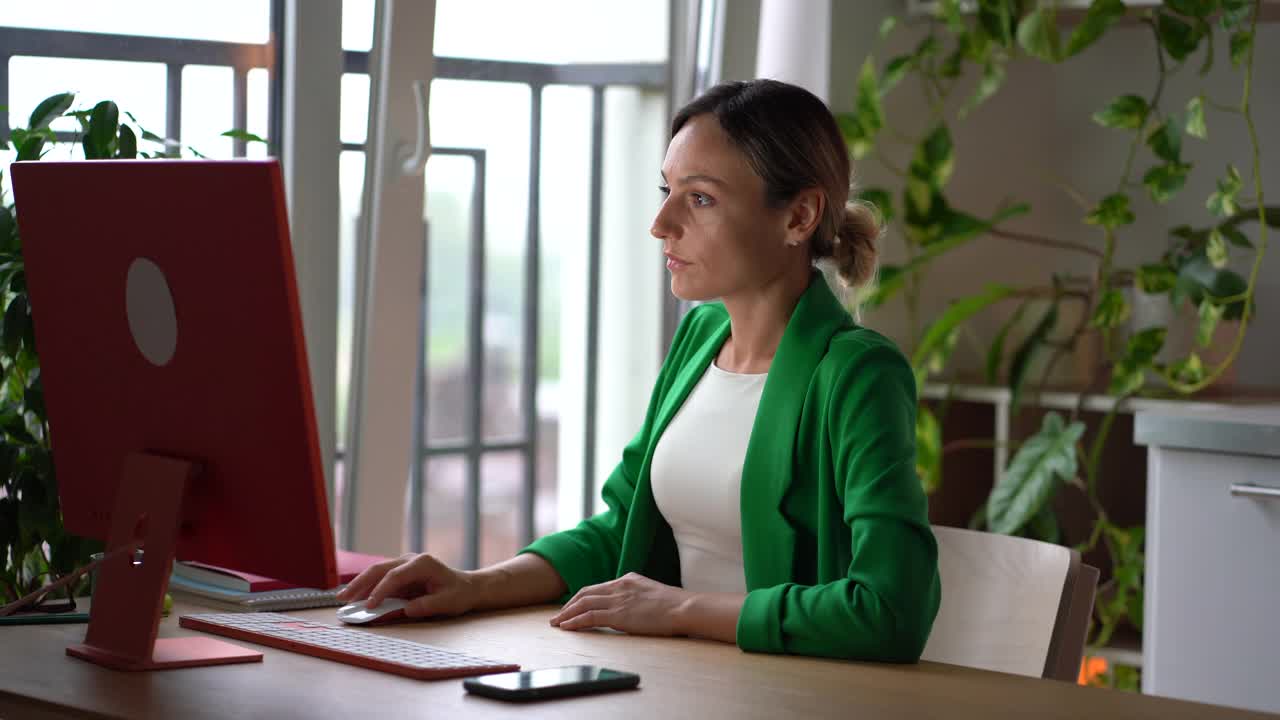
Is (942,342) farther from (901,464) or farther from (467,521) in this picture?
(901,464)

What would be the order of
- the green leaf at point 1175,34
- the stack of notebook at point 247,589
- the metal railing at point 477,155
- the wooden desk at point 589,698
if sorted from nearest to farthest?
the wooden desk at point 589,698
the stack of notebook at point 247,589
the metal railing at point 477,155
the green leaf at point 1175,34

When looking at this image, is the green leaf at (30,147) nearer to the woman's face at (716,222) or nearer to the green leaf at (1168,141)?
the woman's face at (716,222)

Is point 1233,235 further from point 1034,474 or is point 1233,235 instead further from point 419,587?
point 419,587

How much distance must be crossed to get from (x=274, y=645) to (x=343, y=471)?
48.9 inches

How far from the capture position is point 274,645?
153 cm

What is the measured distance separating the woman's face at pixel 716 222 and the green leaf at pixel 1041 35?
4.68 ft

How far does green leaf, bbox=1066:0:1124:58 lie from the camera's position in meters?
3.03

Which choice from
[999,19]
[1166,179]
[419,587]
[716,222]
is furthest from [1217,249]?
[419,587]

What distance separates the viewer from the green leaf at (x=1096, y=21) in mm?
3029

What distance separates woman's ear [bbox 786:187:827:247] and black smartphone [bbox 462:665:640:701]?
0.71 m

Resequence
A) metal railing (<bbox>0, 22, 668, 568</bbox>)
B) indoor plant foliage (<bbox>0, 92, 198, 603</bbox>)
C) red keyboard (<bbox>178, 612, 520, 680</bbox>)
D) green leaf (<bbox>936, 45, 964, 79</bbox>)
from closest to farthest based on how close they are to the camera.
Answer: red keyboard (<bbox>178, 612, 520, 680</bbox>) < indoor plant foliage (<bbox>0, 92, 198, 603</bbox>) < metal railing (<bbox>0, 22, 668, 568</bbox>) < green leaf (<bbox>936, 45, 964, 79</bbox>)

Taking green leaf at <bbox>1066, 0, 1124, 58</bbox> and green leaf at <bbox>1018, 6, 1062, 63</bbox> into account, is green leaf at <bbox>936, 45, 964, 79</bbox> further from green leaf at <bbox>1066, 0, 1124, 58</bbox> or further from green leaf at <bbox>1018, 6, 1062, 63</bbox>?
green leaf at <bbox>1066, 0, 1124, 58</bbox>

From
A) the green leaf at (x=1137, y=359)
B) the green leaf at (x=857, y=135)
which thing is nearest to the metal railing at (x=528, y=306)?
the green leaf at (x=857, y=135)

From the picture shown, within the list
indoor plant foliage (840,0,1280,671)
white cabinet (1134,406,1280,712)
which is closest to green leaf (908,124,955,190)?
indoor plant foliage (840,0,1280,671)
